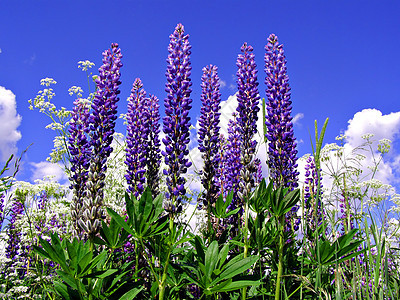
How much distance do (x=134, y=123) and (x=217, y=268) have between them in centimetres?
242

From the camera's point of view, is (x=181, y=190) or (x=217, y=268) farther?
(x=181, y=190)

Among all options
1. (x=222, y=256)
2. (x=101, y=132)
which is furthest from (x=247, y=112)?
(x=222, y=256)

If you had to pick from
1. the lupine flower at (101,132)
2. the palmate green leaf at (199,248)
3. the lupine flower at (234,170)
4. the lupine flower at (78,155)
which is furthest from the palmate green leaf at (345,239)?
the lupine flower at (78,155)

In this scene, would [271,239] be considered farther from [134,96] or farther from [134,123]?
[134,96]

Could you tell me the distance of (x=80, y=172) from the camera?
4.23 meters

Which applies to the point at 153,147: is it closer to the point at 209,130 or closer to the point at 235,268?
the point at 209,130

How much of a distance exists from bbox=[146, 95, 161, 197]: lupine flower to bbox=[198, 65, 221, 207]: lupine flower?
60 cm

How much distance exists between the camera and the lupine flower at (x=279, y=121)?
4.20 meters

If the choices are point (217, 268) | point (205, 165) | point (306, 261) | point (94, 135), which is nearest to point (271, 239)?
point (306, 261)

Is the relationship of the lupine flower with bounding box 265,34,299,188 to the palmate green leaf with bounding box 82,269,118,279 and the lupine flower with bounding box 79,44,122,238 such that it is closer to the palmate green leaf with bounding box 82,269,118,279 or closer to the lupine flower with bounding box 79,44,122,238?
the lupine flower with bounding box 79,44,122,238

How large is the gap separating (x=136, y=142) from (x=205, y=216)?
4.38 feet

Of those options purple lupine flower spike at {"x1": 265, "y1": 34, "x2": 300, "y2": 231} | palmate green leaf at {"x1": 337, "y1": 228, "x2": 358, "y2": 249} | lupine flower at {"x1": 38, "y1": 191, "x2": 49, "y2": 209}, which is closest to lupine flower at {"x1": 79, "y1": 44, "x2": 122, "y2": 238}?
purple lupine flower spike at {"x1": 265, "y1": 34, "x2": 300, "y2": 231}

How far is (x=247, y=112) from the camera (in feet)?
14.4

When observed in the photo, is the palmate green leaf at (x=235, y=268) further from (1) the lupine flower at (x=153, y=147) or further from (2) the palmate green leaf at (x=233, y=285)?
(1) the lupine flower at (x=153, y=147)
